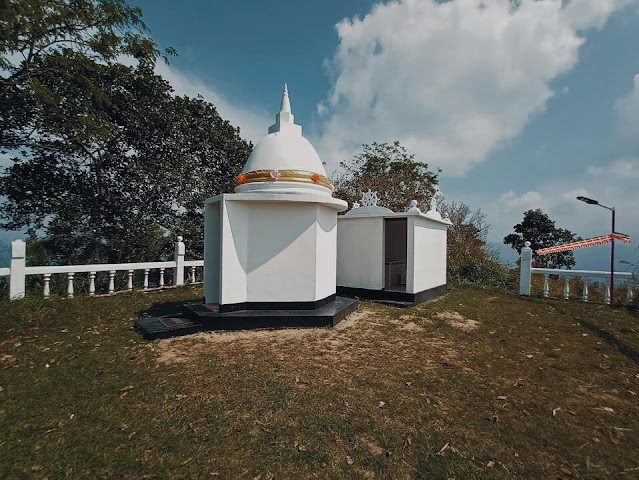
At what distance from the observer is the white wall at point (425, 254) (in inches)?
360

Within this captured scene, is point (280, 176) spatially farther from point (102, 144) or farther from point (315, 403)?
point (102, 144)

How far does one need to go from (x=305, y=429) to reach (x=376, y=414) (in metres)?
0.80

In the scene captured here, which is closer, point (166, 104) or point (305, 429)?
point (305, 429)

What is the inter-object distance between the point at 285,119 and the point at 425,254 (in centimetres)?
592

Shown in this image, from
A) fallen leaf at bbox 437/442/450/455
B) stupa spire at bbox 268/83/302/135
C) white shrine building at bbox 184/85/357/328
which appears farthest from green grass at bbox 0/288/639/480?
stupa spire at bbox 268/83/302/135

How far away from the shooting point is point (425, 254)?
991 cm

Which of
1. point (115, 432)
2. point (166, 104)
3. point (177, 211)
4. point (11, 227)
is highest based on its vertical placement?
point (166, 104)

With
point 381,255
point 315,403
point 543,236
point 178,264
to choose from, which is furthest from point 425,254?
point 543,236

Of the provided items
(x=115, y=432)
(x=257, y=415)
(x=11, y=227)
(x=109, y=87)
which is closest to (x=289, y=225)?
(x=257, y=415)

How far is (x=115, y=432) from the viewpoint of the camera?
115 inches

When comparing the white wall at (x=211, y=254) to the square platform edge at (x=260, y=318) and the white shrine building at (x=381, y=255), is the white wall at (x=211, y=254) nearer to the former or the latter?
the square platform edge at (x=260, y=318)

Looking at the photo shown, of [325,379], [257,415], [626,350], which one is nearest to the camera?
[257,415]

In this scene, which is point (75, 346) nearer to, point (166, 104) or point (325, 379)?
point (325, 379)

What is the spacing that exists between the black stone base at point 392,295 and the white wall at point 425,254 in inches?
6.9
